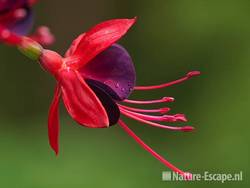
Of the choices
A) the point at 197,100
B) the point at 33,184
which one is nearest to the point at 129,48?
the point at 197,100

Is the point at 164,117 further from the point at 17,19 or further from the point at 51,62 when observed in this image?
the point at 17,19

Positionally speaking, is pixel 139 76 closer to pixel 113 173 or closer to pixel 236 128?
pixel 236 128

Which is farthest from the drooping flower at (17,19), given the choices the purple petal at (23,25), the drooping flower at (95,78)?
the drooping flower at (95,78)

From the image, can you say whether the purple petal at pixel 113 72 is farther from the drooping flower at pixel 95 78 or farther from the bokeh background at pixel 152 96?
the bokeh background at pixel 152 96

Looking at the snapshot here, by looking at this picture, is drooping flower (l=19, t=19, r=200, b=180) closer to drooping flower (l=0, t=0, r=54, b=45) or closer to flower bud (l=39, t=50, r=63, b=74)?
flower bud (l=39, t=50, r=63, b=74)

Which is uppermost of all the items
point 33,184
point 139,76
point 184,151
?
point 139,76

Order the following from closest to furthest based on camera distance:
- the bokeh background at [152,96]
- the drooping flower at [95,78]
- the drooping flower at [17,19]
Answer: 1. the drooping flower at [17,19]
2. the drooping flower at [95,78]
3. the bokeh background at [152,96]

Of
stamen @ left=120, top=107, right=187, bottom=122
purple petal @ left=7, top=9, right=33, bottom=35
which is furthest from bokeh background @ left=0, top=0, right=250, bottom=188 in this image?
purple petal @ left=7, top=9, right=33, bottom=35
